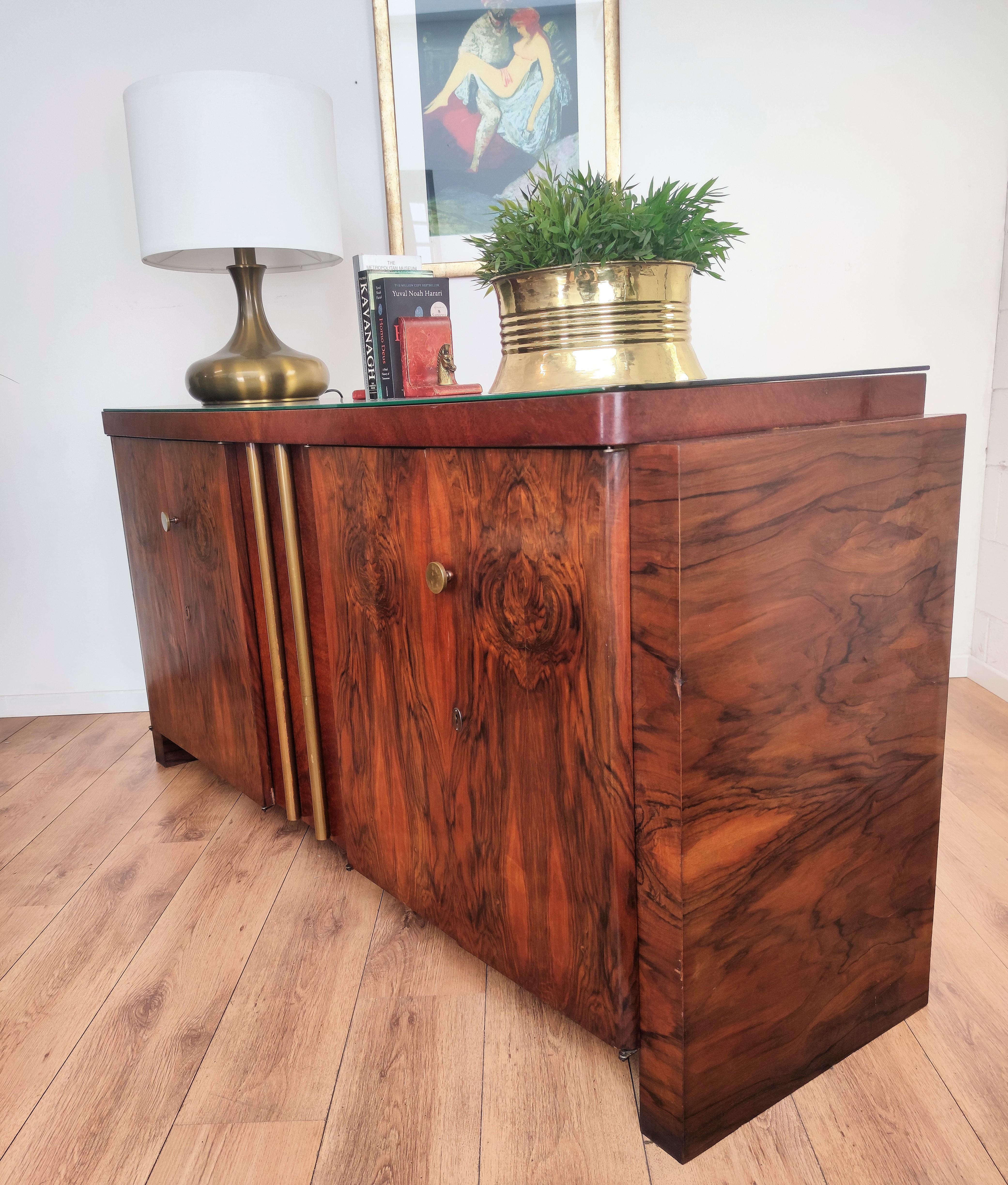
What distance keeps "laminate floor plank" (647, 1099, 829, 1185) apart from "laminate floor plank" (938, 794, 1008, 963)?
47 centimetres

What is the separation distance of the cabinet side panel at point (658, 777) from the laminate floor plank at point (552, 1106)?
5 centimetres

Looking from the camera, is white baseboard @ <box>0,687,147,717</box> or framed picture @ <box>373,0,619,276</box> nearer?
framed picture @ <box>373,0,619,276</box>

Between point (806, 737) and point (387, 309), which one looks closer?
point (806, 737)

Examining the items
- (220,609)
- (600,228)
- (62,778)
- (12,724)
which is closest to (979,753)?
(600,228)

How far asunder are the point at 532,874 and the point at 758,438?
56cm

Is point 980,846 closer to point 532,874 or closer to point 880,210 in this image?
point 532,874

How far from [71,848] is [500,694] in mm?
1168

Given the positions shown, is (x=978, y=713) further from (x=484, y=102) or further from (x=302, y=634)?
(x=484, y=102)

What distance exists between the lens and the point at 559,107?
2117mm

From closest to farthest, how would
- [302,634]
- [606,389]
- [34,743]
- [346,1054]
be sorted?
[606,389] → [346,1054] → [302,634] → [34,743]

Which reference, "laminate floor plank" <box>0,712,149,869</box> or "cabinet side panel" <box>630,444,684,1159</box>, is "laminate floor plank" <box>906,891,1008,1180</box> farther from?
"laminate floor plank" <box>0,712,149,869</box>

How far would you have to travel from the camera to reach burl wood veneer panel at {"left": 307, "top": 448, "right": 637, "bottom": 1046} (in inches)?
34.5

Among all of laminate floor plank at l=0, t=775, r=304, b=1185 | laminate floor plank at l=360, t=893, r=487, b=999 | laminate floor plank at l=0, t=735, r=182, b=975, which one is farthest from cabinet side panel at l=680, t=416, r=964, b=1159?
laminate floor plank at l=0, t=735, r=182, b=975

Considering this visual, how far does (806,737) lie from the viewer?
94cm
